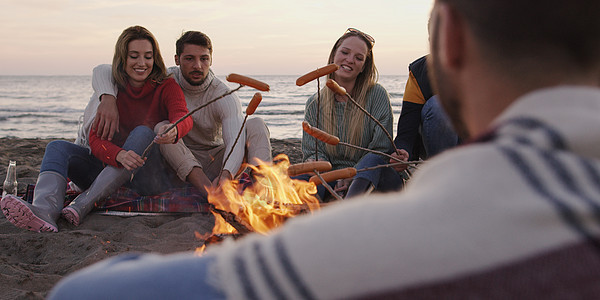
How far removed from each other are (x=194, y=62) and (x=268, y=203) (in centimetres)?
209

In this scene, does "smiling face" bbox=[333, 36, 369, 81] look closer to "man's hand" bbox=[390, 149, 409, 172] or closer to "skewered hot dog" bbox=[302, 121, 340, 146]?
"man's hand" bbox=[390, 149, 409, 172]

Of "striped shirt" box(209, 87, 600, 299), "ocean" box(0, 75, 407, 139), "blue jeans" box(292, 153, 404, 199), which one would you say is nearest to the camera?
"striped shirt" box(209, 87, 600, 299)

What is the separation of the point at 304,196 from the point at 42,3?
20.1 metres

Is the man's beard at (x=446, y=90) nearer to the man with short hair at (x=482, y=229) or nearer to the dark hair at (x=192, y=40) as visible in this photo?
the man with short hair at (x=482, y=229)

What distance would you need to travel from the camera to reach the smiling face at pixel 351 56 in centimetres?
394

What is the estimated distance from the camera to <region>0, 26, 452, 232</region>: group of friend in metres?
3.73

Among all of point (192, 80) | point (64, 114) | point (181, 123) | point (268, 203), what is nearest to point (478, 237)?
point (268, 203)

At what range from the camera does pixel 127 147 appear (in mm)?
3732

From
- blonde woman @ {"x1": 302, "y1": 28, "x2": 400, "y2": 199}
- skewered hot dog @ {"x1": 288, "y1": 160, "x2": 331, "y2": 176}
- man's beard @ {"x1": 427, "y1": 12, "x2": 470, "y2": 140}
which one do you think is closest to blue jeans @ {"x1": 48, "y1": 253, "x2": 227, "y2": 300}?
man's beard @ {"x1": 427, "y1": 12, "x2": 470, "y2": 140}

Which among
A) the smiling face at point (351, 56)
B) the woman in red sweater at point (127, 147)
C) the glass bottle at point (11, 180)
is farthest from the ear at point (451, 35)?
the glass bottle at point (11, 180)

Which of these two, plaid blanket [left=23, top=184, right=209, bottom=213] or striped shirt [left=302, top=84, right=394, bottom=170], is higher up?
striped shirt [left=302, top=84, right=394, bottom=170]

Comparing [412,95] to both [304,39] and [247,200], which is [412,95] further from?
[304,39]

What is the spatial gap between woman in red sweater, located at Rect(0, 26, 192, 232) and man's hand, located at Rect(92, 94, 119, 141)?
6 cm

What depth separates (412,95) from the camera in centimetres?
376
